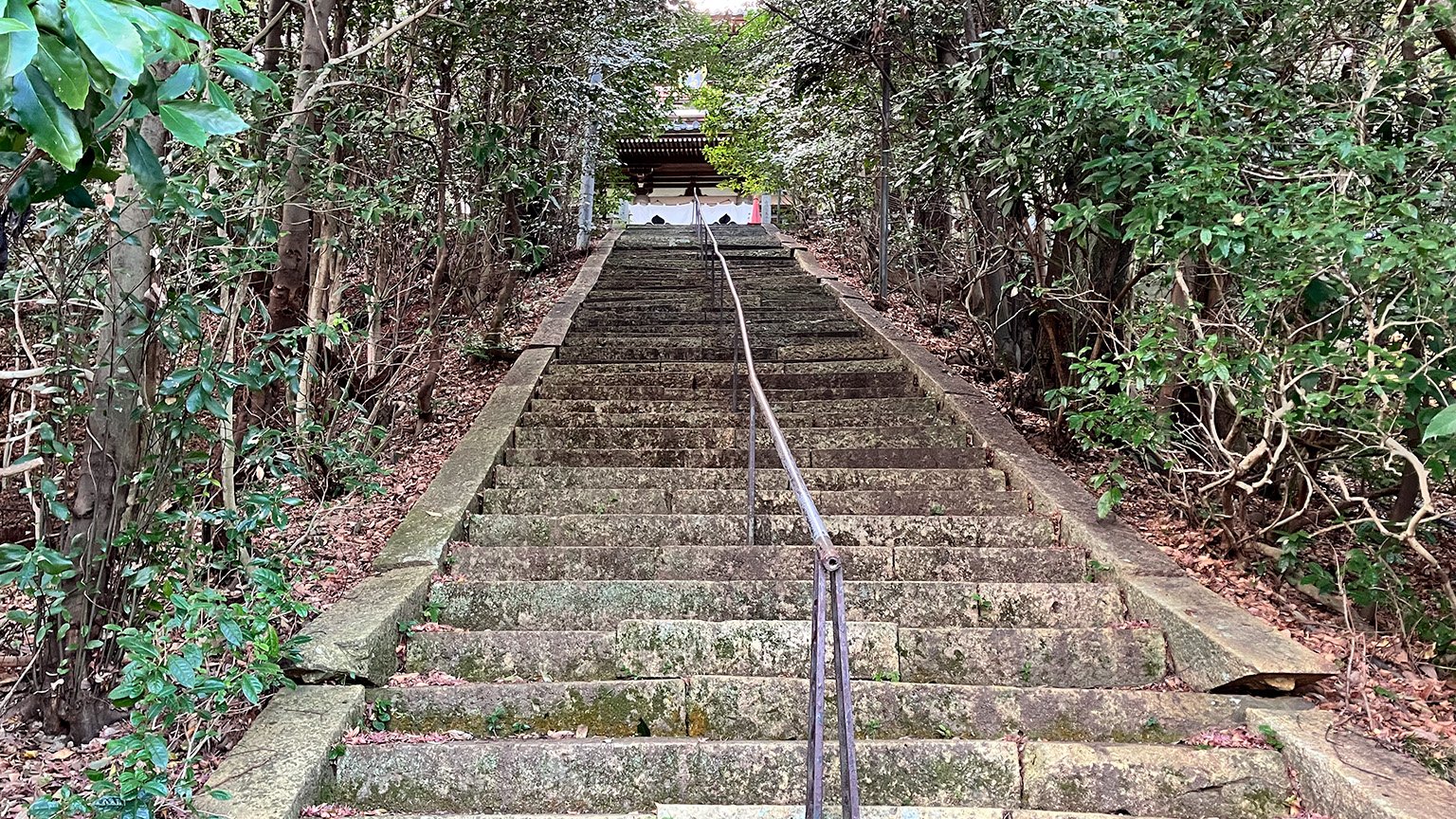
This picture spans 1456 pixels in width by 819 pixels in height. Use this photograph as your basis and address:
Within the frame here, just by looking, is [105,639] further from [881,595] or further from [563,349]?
[563,349]

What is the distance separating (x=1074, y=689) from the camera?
2.93 meters

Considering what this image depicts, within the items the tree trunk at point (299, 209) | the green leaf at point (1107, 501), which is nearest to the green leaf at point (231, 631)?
the tree trunk at point (299, 209)

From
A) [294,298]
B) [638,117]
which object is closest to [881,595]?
[294,298]

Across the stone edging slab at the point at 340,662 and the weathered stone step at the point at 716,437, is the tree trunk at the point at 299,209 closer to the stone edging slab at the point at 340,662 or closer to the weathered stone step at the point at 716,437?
the stone edging slab at the point at 340,662

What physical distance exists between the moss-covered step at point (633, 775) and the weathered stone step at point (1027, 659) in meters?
0.55

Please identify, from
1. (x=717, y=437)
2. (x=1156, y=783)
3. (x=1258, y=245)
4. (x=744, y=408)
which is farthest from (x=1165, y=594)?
(x=744, y=408)

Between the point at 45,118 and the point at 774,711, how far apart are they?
242 centimetres

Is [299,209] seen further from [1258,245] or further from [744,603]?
[1258,245]

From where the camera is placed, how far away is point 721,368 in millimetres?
6578

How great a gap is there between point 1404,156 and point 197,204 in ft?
12.5

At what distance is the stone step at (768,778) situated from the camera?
2.53 metres

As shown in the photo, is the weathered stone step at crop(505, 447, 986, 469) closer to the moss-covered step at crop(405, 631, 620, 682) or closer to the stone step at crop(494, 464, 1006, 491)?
the stone step at crop(494, 464, 1006, 491)

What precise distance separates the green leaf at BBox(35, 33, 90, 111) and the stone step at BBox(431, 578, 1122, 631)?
105 inches

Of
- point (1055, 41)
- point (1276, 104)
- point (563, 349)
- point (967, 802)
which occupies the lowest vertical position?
point (967, 802)
